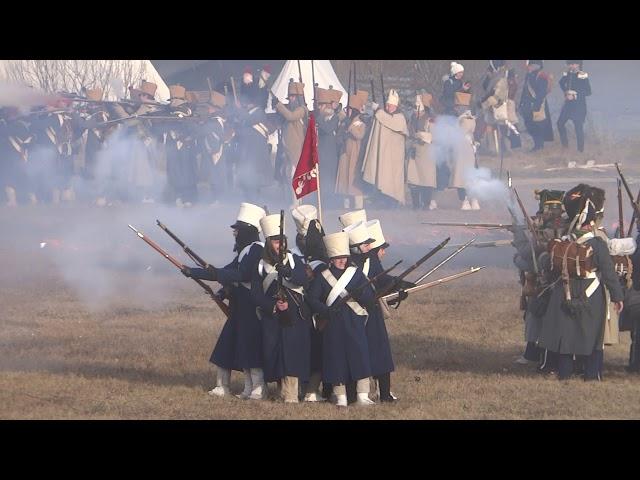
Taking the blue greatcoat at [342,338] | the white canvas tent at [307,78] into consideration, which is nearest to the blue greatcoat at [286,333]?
the blue greatcoat at [342,338]

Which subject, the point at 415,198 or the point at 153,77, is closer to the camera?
the point at 415,198

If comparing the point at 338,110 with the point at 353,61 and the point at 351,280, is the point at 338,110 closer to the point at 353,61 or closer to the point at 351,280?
the point at 353,61

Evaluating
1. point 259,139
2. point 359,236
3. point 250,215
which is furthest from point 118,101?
point 359,236

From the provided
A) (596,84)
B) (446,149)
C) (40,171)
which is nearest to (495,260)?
(446,149)

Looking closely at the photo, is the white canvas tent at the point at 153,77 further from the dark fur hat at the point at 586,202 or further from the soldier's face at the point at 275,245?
the soldier's face at the point at 275,245

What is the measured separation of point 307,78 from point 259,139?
3588 mm

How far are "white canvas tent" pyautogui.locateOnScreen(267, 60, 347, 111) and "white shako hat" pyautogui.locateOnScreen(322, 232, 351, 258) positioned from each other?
18.2 m

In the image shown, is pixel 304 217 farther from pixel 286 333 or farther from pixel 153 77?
pixel 153 77

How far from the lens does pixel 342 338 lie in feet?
42.8

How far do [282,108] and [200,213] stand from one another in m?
3.00

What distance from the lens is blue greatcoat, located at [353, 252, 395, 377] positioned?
Result: 1312cm

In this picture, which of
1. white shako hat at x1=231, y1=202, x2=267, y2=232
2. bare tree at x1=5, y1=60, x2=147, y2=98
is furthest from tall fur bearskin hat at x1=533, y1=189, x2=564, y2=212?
bare tree at x1=5, y1=60, x2=147, y2=98

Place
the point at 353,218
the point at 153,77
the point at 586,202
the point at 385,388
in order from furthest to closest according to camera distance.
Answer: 1. the point at 153,77
2. the point at 586,202
3. the point at 353,218
4. the point at 385,388

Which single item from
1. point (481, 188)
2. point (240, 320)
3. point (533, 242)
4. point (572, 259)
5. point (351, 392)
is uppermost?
point (481, 188)
